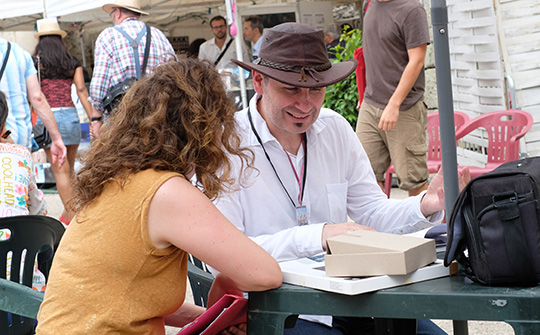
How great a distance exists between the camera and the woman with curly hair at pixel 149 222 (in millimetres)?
1814

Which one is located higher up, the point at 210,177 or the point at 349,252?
the point at 210,177

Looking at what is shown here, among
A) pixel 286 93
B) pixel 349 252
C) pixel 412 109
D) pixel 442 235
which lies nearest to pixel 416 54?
pixel 412 109

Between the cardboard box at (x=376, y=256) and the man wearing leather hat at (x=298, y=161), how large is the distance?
492 millimetres

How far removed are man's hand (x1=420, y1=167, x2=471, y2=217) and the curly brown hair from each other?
0.71m

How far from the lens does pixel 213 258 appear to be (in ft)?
5.95

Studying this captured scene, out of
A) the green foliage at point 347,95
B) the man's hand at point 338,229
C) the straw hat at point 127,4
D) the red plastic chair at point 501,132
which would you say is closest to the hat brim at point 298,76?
the man's hand at point 338,229

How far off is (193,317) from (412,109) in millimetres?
2771

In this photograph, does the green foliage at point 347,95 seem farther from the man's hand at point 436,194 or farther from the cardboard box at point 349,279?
the cardboard box at point 349,279

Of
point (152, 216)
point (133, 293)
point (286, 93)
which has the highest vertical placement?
point (286, 93)

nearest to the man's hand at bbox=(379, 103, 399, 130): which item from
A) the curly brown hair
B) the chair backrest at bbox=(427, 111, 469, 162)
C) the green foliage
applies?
the chair backrest at bbox=(427, 111, 469, 162)

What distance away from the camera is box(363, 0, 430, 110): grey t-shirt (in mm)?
4473

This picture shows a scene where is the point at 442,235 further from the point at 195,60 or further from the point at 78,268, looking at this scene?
the point at 78,268

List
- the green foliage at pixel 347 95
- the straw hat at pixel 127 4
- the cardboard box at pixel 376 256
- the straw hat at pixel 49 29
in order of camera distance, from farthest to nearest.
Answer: the green foliage at pixel 347 95 < the straw hat at pixel 49 29 < the straw hat at pixel 127 4 < the cardboard box at pixel 376 256

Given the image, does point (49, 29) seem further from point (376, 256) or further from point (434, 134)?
point (376, 256)
